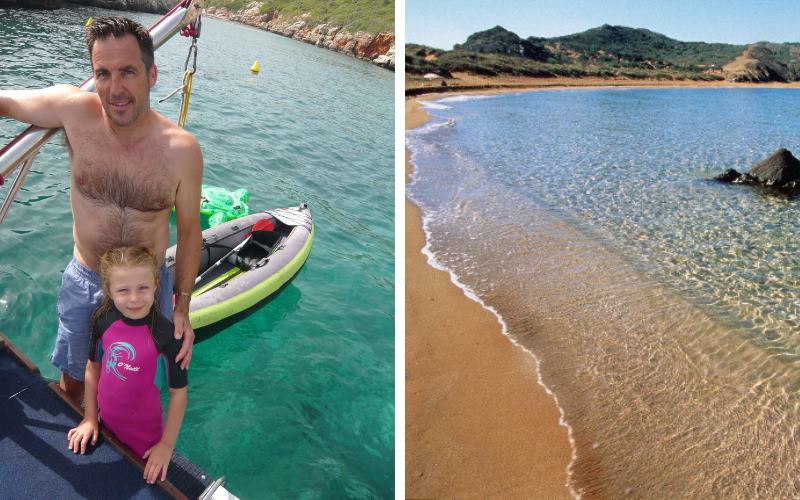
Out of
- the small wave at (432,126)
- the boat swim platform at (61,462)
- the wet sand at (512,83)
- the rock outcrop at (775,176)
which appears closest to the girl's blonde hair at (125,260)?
the boat swim platform at (61,462)

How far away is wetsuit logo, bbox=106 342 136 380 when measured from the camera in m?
2.37

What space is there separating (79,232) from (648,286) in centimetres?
546

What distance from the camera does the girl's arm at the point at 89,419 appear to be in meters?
2.40

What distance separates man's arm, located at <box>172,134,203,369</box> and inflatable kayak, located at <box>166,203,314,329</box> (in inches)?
108

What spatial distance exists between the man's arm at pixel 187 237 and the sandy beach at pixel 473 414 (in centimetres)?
182

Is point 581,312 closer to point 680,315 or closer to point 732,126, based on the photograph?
point 680,315

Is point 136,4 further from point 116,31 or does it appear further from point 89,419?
point 89,419

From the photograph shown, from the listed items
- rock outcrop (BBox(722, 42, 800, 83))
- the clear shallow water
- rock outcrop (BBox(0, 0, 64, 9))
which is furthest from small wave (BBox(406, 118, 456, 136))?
rock outcrop (BBox(722, 42, 800, 83))

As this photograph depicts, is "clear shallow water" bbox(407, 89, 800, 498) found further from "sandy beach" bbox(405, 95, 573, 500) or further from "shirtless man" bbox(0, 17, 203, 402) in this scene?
"shirtless man" bbox(0, 17, 203, 402)

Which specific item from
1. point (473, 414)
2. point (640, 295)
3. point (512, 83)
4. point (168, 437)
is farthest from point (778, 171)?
point (512, 83)

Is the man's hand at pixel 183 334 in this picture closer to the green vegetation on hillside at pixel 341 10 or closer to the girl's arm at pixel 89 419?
the girl's arm at pixel 89 419

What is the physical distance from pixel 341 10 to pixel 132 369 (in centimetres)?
6282

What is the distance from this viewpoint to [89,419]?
8.07ft

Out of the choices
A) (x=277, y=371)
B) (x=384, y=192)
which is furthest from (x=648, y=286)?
(x=384, y=192)
